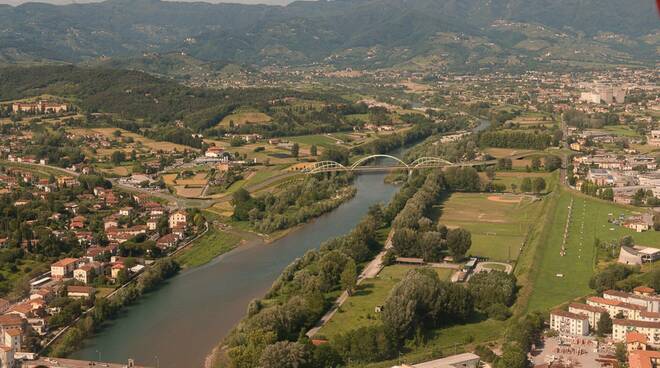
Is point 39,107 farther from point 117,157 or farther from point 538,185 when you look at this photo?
point 538,185

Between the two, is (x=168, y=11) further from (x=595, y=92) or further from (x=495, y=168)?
(x=495, y=168)

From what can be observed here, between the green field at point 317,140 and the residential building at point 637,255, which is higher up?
the residential building at point 637,255

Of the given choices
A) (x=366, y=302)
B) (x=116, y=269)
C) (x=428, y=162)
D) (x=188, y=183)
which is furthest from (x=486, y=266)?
(x=428, y=162)

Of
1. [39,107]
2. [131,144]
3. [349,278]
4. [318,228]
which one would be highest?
[349,278]

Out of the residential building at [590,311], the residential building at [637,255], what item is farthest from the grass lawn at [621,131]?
the residential building at [590,311]

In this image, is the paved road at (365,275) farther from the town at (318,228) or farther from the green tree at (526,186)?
the green tree at (526,186)

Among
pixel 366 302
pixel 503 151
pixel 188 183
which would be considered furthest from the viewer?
pixel 503 151
